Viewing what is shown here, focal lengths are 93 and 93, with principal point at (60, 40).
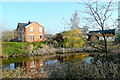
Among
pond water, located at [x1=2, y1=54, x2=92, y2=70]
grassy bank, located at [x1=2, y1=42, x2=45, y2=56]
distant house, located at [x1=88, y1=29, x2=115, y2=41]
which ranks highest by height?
distant house, located at [x1=88, y1=29, x2=115, y2=41]

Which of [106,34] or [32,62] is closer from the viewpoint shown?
[106,34]

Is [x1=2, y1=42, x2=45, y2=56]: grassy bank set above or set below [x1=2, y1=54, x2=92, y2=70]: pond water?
above

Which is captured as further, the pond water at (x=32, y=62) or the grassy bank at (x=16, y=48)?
the grassy bank at (x=16, y=48)

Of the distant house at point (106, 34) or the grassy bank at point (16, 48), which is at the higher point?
the distant house at point (106, 34)

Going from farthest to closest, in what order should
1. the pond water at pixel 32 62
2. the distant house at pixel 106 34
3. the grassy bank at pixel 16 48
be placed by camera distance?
the grassy bank at pixel 16 48
the pond water at pixel 32 62
the distant house at pixel 106 34

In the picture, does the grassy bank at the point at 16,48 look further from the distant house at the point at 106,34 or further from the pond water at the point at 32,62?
the distant house at the point at 106,34

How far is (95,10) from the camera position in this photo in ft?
5.54

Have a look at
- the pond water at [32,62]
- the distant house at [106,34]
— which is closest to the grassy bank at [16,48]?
the pond water at [32,62]

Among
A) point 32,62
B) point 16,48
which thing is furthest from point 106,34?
point 16,48

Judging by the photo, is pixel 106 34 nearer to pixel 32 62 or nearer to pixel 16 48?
pixel 32 62

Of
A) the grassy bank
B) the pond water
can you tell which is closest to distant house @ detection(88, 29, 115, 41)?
the pond water

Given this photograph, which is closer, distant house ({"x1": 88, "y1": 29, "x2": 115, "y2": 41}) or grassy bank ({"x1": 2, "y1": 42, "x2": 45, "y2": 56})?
distant house ({"x1": 88, "y1": 29, "x2": 115, "y2": 41})

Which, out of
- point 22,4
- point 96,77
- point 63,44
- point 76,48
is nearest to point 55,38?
point 63,44

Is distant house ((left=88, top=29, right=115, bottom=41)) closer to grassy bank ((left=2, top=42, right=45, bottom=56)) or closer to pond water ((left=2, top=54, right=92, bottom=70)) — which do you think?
pond water ((left=2, top=54, right=92, bottom=70))
